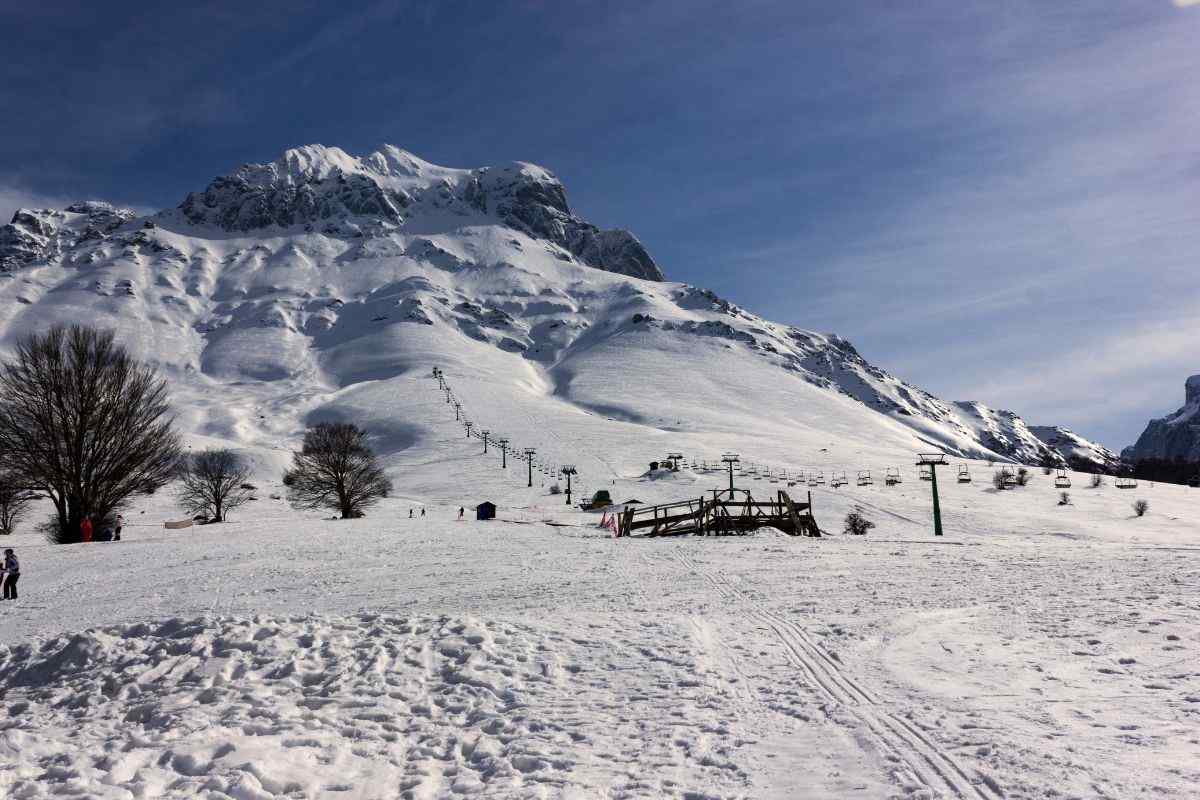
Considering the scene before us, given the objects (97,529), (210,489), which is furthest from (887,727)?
(210,489)

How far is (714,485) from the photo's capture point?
72.7m

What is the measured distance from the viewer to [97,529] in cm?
3562

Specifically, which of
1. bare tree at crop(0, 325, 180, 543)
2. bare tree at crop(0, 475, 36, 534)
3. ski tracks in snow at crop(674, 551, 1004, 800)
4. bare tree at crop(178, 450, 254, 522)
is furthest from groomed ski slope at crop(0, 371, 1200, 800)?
bare tree at crop(178, 450, 254, 522)

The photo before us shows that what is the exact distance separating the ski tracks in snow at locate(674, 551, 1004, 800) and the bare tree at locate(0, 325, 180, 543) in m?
32.3

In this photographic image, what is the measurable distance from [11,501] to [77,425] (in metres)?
11.2

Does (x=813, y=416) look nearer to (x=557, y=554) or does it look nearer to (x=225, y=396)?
(x=225, y=396)

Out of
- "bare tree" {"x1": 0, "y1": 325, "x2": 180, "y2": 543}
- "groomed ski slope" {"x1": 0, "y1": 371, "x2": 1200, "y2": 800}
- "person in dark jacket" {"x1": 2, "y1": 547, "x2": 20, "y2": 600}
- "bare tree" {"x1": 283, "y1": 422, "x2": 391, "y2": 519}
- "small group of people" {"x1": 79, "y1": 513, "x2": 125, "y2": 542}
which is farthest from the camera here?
"bare tree" {"x1": 283, "y1": 422, "x2": 391, "y2": 519}

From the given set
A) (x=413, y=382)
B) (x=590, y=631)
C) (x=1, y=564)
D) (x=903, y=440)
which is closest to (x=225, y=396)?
(x=413, y=382)

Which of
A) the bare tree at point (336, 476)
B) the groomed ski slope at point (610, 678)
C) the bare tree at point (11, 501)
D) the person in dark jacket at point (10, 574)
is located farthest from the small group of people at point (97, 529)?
the bare tree at point (336, 476)

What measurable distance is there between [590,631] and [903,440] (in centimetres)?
19213

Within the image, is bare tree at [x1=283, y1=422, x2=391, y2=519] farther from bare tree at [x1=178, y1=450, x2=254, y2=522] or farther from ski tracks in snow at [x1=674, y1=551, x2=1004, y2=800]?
ski tracks in snow at [x1=674, y1=551, x2=1004, y2=800]

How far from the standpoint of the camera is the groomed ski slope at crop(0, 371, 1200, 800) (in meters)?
6.61

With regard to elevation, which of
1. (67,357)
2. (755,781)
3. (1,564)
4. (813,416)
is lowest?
(755,781)

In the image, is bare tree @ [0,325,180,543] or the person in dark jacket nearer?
the person in dark jacket
